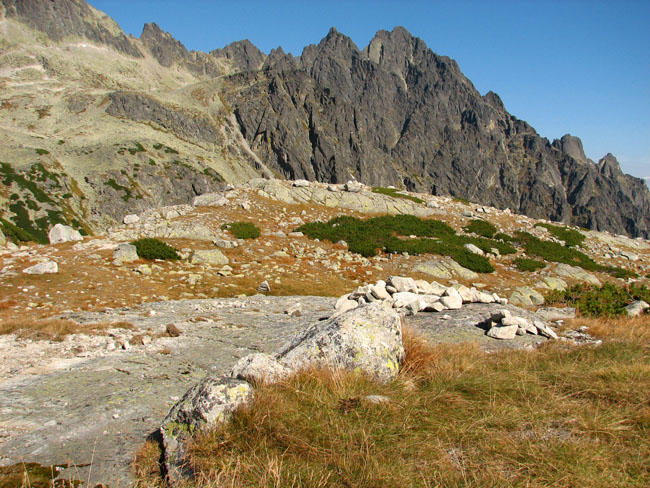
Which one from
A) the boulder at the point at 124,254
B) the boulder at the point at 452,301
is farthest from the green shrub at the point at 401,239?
the boulder at the point at 124,254

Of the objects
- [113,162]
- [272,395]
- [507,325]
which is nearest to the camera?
[272,395]

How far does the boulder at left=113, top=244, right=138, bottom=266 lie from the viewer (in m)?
14.8

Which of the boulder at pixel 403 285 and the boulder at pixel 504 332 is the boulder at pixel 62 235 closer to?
the boulder at pixel 403 285

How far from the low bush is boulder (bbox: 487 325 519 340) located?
18778 mm

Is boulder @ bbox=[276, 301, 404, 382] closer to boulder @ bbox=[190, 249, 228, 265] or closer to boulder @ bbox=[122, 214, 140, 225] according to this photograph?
boulder @ bbox=[190, 249, 228, 265]

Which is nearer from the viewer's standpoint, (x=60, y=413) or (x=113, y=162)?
(x=60, y=413)

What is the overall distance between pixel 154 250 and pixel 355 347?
44.0 ft

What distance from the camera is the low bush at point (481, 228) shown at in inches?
1003

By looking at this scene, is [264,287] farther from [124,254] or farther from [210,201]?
[210,201]

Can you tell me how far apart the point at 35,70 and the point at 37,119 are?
6879 centimetres

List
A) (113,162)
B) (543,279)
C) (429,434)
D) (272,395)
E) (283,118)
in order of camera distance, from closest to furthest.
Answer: (429,434)
(272,395)
(543,279)
(113,162)
(283,118)

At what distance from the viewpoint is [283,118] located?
547 feet

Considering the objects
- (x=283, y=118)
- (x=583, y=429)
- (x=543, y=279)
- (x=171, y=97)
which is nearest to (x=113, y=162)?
(x=171, y=97)

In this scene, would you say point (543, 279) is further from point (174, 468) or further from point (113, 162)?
point (113, 162)
